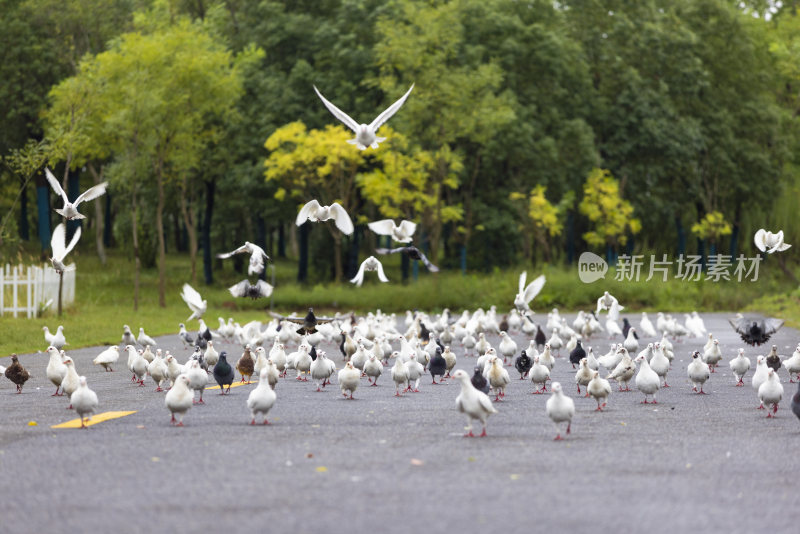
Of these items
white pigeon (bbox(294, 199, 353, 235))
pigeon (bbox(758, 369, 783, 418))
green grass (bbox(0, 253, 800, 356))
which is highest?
white pigeon (bbox(294, 199, 353, 235))

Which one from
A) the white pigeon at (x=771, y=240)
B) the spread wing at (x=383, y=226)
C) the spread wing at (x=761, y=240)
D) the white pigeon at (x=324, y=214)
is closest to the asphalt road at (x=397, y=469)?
the white pigeon at (x=324, y=214)

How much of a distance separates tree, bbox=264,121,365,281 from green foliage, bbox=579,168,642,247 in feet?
47.5

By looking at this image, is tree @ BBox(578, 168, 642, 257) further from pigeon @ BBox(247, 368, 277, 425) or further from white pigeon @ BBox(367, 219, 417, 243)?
pigeon @ BBox(247, 368, 277, 425)

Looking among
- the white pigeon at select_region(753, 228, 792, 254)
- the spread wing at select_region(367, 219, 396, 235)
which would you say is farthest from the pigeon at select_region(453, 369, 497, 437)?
the white pigeon at select_region(753, 228, 792, 254)

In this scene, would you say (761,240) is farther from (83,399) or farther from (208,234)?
(208,234)

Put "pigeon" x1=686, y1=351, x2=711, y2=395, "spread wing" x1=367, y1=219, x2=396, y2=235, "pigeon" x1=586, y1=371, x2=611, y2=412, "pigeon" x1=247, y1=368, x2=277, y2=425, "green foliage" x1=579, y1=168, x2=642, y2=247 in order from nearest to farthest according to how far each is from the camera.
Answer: "pigeon" x1=247, y1=368, x2=277, y2=425
"pigeon" x1=586, y1=371, x2=611, y2=412
"pigeon" x1=686, y1=351, x2=711, y2=395
"spread wing" x1=367, y1=219, x2=396, y2=235
"green foliage" x1=579, y1=168, x2=642, y2=247

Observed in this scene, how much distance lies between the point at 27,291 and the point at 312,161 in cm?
1950

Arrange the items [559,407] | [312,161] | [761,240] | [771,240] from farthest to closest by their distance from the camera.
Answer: [312,161]
[761,240]
[771,240]
[559,407]

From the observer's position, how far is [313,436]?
12.3 metres

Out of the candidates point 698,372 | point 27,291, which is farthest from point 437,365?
point 27,291

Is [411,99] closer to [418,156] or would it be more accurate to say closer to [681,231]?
[418,156]

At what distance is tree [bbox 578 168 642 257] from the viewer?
195 feet

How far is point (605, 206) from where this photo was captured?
59.4 metres

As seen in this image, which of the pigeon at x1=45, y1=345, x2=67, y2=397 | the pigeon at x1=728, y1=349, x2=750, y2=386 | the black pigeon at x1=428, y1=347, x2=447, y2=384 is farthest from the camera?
the black pigeon at x1=428, y1=347, x2=447, y2=384
